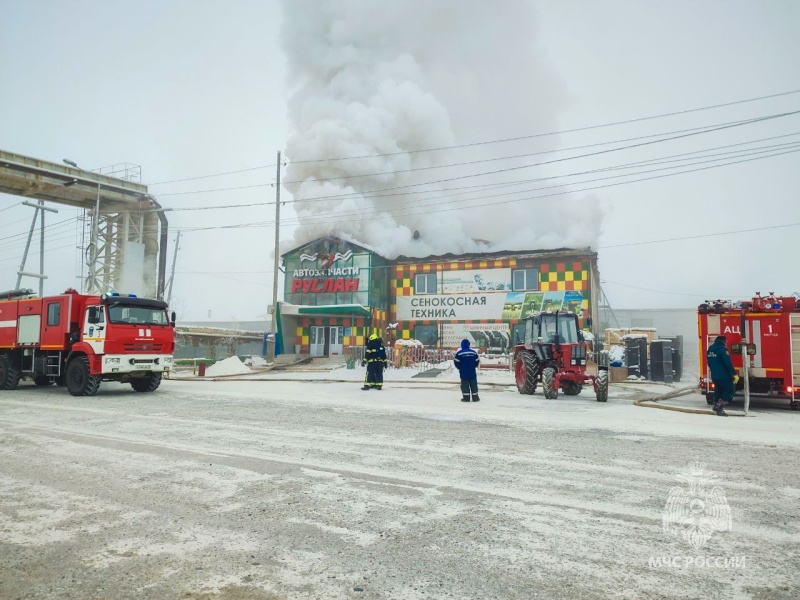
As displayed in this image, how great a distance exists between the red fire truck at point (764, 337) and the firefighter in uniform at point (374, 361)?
819 centimetres

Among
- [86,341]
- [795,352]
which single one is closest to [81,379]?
[86,341]

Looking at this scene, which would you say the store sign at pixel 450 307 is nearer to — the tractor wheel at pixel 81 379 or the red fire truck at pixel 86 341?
the red fire truck at pixel 86 341

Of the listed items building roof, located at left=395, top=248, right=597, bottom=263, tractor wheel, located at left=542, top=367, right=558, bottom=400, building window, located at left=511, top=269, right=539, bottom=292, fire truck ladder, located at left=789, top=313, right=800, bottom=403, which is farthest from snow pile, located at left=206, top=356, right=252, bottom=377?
fire truck ladder, located at left=789, top=313, right=800, bottom=403

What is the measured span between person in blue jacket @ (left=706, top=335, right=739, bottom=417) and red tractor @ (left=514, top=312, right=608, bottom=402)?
268cm

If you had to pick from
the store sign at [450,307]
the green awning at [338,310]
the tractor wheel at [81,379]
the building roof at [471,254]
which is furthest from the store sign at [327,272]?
the tractor wheel at [81,379]

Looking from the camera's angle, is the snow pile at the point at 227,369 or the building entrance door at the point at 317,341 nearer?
the snow pile at the point at 227,369

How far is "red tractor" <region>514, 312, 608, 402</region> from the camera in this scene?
13.4 metres

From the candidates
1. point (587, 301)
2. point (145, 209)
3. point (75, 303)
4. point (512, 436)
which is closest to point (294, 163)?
point (145, 209)

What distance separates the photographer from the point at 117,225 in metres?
35.8

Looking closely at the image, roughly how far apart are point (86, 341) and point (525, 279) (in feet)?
87.6

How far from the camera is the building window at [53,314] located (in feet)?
46.4

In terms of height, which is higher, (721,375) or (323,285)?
(323,285)

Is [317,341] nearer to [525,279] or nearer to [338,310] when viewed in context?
[338,310]

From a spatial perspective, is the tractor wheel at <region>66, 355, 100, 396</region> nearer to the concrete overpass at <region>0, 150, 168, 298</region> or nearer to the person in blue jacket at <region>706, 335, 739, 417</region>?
the person in blue jacket at <region>706, 335, 739, 417</region>
